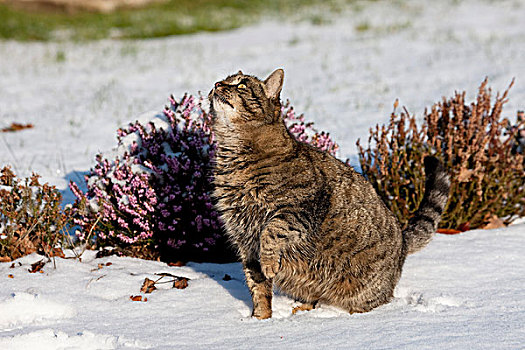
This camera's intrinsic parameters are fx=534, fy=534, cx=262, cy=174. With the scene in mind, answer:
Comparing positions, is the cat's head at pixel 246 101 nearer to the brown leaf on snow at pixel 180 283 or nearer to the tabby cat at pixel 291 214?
the tabby cat at pixel 291 214

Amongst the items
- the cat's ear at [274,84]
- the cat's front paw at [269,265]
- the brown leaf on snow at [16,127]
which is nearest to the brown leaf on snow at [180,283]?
the cat's front paw at [269,265]

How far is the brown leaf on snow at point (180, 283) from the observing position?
3.64 meters

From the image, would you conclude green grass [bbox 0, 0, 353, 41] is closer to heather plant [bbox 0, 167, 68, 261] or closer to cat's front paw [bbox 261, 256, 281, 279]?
heather plant [bbox 0, 167, 68, 261]

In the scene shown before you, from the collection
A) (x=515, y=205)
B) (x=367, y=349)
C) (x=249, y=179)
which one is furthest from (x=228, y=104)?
(x=515, y=205)

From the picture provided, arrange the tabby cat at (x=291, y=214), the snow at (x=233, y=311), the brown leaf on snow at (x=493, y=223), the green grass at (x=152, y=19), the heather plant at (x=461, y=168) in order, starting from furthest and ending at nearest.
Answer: the green grass at (x=152, y=19), the brown leaf on snow at (x=493, y=223), the heather plant at (x=461, y=168), the tabby cat at (x=291, y=214), the snow at (x=233, y=311)

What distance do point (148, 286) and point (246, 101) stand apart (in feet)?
4.59

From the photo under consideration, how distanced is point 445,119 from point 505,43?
8005 mm

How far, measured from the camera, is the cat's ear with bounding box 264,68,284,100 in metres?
A: 3.45

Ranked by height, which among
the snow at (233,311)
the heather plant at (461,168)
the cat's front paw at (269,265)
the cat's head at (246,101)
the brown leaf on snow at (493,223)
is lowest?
the snow at (233,311)

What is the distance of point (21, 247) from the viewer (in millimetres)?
3977

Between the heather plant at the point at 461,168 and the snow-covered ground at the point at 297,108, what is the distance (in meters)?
0.25

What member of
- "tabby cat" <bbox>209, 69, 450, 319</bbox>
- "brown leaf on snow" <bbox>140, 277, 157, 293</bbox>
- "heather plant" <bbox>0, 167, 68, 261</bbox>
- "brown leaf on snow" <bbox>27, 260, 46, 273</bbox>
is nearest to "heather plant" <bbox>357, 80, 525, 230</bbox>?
"tabby cat" <bbox>209, 69, 450, 319</bbox>

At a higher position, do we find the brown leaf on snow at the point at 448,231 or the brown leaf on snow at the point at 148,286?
the brown leaf on snow at the point at 448,231

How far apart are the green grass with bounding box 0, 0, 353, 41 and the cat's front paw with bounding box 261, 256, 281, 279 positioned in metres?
15.9
